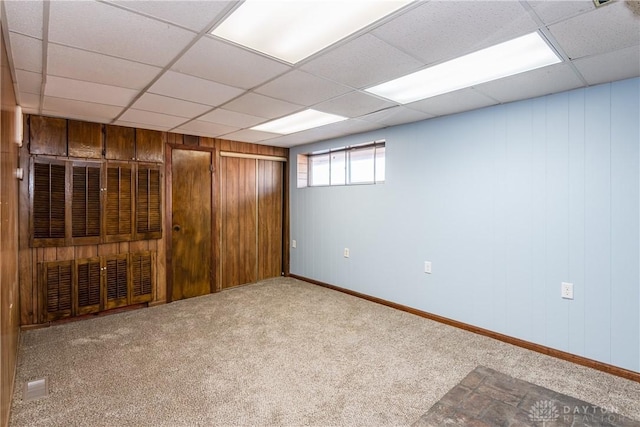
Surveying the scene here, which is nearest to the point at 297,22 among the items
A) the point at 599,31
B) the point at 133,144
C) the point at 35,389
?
the point at 599,31

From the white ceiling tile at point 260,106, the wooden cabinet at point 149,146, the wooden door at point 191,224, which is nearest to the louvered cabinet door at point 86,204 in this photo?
the wooden cabinet at point 149,146

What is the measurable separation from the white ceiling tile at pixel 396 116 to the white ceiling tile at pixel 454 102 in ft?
0.40

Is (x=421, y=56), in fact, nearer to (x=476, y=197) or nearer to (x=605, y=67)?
(x=605, y=67)

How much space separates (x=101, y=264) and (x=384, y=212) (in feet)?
11.5

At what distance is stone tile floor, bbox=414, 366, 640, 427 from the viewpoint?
2.05 meters

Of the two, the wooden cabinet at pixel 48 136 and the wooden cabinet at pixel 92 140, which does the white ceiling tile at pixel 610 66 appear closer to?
the wooden cabinet at pixel 92 140

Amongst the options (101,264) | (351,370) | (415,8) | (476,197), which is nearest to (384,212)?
(476,197)

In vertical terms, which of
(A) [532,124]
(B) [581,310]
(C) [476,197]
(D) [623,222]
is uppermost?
(A) [532,124]

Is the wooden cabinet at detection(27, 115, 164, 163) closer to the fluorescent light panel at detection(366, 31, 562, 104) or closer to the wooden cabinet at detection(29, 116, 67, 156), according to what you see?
the wooden cabinet at detection(29, 116, 67, 156)

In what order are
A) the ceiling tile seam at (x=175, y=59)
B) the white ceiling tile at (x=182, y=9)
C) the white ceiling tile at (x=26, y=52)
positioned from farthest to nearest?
the white ceiling tile at (x=26, y=52)
the ceiling tile seam at (x=175, y=59)
the white ceiling tile at (x=182, y=9)

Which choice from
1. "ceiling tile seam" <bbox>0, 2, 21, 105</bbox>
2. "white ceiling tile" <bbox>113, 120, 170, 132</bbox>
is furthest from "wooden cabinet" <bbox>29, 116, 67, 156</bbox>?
"ceiling tile seam" <bbox>0, 2, 21, 105</bbox>

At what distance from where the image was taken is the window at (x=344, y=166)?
4.45 meters

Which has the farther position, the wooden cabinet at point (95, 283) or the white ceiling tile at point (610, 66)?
the wooden cabinet at point (95, 283)

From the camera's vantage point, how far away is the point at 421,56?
2.18 meters
